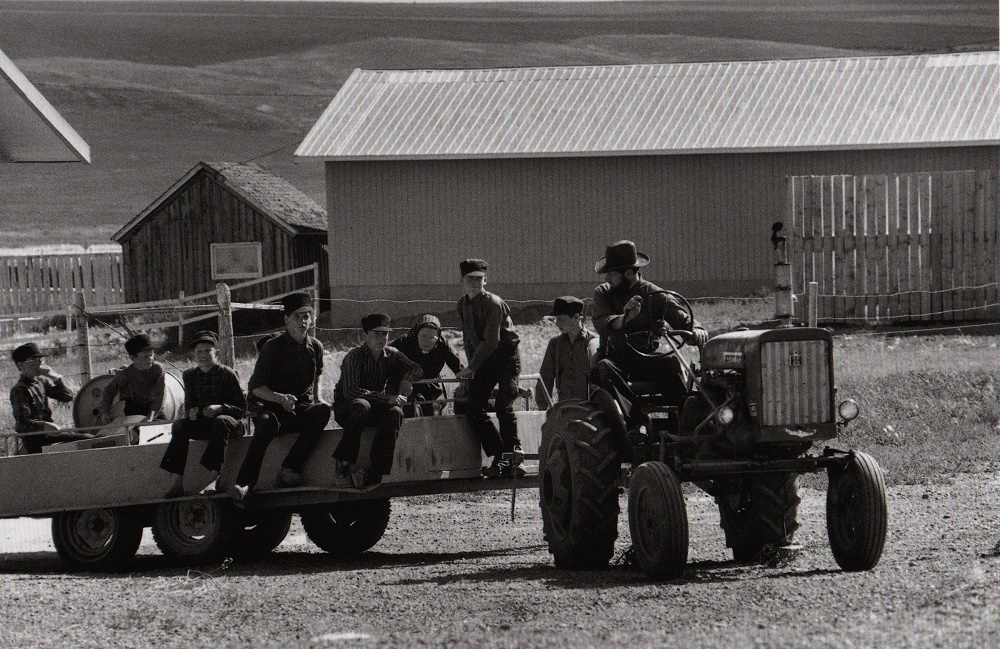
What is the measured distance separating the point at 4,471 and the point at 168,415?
5.69ft

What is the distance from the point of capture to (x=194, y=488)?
456 inches

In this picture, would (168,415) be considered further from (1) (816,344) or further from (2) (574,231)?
(2) (574,231)

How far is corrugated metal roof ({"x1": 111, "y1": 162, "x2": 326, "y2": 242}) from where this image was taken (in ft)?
111

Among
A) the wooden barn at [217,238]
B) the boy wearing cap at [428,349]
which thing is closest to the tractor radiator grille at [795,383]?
the boy wearing cap at [428,349]

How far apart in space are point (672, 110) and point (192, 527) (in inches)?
862

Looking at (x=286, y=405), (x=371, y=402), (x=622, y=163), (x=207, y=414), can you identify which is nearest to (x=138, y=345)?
(x=207, y=414)

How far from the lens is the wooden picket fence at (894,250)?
79.4ft

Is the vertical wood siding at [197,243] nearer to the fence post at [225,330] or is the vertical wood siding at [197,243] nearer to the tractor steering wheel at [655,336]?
the fence post at [225,330]

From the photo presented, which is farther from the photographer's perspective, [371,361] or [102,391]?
[102,391]

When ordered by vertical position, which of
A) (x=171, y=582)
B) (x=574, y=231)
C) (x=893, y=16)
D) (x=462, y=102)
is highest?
(x=893, y=16)

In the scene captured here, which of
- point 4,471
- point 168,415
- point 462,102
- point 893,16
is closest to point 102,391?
point 168,415

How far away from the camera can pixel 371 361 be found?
A: 11.2 m

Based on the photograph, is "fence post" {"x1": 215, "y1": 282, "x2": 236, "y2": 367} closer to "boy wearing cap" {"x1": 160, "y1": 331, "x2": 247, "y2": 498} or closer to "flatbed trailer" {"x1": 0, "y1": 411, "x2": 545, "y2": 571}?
"flatbed trailer" {"x1": 0, "y1": 411, "x2": 545, "y2": 571}

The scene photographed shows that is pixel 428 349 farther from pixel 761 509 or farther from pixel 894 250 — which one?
pixel 894 250
